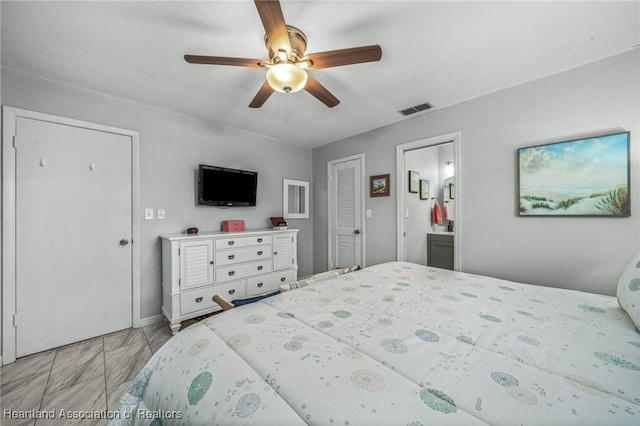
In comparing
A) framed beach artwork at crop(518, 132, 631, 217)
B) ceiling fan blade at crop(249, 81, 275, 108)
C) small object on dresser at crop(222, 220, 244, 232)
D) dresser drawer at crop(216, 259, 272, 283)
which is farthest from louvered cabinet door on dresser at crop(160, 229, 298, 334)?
framed beach artwork at crop(518, 132, 631, 217)

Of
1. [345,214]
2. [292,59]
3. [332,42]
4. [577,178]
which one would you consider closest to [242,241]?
[345,214]

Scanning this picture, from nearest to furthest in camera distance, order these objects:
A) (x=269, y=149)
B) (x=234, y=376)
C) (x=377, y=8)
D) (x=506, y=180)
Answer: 1. (x=234, y=376)
2. (x=377, y=8)
3. (x=506, y=180)
4. (x=269, y=149)

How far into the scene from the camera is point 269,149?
372 centimetres

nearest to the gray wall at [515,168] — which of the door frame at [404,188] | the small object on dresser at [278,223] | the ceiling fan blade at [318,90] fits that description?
the door frame at [404,188]

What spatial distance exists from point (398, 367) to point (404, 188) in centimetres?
263

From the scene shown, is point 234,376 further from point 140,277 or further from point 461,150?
point 461,150

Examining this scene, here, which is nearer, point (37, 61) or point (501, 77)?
point (37, 61)

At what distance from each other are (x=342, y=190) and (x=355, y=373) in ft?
10.5

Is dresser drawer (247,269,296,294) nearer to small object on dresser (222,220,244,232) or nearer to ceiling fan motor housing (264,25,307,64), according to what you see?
small object on dresser (222,220,244,232)

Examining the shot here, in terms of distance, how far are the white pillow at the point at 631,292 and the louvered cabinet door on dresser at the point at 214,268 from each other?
298 cm

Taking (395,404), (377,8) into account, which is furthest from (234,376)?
(377,8)

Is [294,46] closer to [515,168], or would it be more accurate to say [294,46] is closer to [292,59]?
[292,59]

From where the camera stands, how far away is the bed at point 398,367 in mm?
611

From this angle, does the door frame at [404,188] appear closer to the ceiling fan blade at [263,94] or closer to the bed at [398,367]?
the bed at [398,367]
